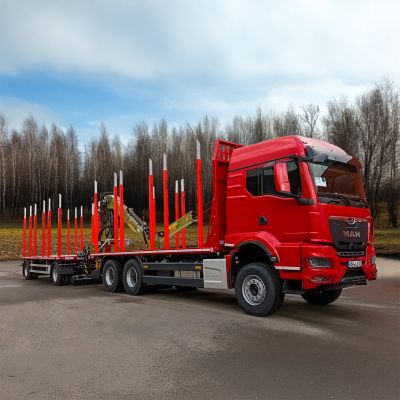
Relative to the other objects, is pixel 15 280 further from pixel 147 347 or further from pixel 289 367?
pixel 289 367

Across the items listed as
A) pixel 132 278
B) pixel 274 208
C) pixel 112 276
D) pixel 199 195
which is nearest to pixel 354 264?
pixel 274 208

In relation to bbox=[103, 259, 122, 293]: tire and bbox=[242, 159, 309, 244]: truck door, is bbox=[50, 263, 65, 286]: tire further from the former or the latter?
bbox=[242, 159, 309, 244]: truck door

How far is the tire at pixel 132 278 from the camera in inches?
452

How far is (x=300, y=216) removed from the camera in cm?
779

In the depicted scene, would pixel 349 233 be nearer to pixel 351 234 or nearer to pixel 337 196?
pixel 351 234

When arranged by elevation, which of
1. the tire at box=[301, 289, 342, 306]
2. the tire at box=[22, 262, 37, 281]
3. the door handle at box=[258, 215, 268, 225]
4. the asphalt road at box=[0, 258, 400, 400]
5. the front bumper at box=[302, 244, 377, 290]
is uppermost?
the door handle at box=[258, 215, 268, 225]

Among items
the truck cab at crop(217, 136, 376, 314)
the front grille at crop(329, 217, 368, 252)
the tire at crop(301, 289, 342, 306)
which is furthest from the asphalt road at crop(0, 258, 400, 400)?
the front grille at crop(329, 217, 368, 252)

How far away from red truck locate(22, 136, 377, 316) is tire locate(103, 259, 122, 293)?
2.18 metres

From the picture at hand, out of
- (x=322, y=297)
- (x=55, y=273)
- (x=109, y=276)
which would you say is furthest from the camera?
(x=55, y=273)

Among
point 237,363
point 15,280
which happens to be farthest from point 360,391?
point 15,280

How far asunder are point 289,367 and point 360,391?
3.20 ft

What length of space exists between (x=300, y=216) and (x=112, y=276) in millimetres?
6646

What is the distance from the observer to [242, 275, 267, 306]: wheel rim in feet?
26.8

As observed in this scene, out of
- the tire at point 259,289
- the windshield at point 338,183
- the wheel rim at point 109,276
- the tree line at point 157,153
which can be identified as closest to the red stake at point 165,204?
the wheel rim at point 109,276
